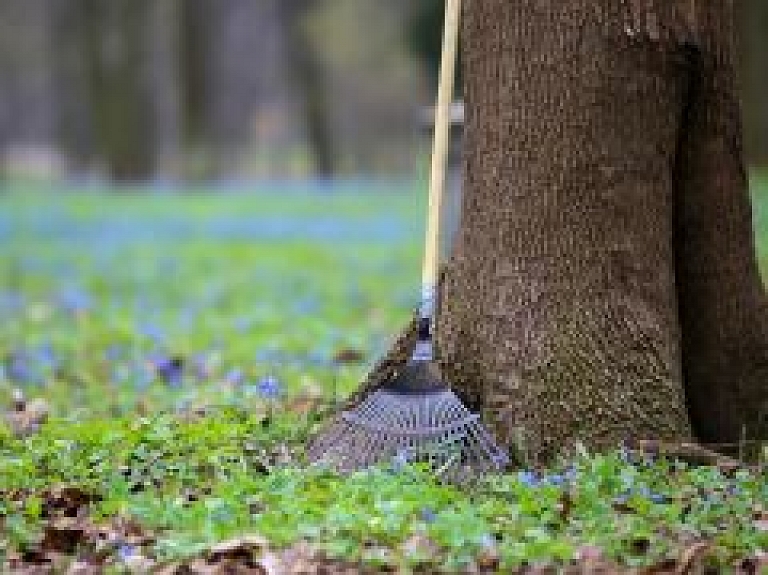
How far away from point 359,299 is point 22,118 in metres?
40.3

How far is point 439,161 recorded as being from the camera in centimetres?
467

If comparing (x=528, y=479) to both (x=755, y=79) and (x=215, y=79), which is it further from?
(x=215, y=79)

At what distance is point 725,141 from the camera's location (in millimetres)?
4738

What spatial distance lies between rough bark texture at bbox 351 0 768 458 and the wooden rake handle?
63 mm

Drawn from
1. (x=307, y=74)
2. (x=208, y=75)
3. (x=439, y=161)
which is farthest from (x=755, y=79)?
(x=208, y=75)

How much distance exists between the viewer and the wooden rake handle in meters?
4.65

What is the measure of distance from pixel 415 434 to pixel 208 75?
28192 millimetres

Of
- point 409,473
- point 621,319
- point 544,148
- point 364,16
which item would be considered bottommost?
point 409,473

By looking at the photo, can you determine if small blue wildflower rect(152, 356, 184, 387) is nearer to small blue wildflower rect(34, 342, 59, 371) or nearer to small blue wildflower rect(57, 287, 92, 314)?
small blue wildflower rect(34, 342, 59, 371)

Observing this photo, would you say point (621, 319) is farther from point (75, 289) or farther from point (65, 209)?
point (65, 209)

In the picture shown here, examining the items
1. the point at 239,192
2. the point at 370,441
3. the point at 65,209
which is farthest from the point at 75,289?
the point at 239,192

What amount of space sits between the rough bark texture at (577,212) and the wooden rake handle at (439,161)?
0.21 ft

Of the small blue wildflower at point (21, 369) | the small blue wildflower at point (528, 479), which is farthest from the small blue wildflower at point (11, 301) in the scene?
the small blue wildflower at point (528, 479)

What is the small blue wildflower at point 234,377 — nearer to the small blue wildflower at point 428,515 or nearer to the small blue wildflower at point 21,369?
the small blue wildflower at point 21,369
